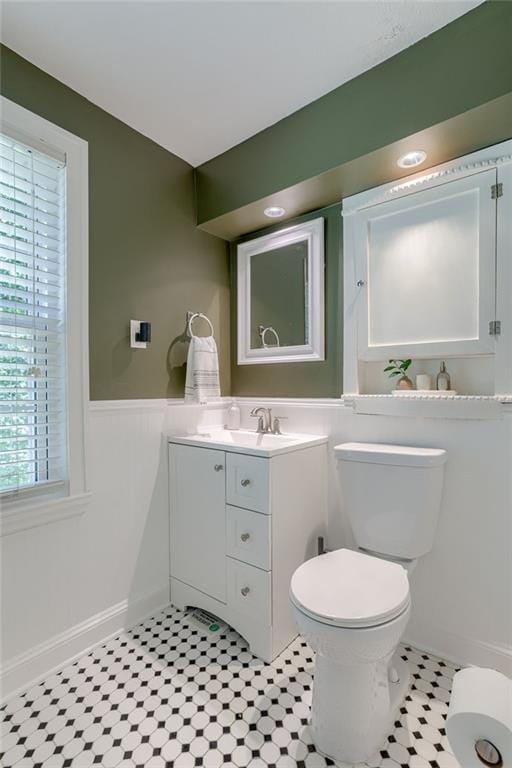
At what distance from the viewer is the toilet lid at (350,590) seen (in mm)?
1058

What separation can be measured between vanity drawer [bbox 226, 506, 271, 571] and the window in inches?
25.2

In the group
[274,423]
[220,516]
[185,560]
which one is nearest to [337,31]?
[274,423]

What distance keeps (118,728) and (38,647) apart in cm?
46

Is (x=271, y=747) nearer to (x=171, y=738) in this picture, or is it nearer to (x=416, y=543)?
(x=171, y=738)

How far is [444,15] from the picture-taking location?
1225 millimetres

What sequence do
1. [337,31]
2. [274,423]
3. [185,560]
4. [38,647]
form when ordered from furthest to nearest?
[274,423] < [185,560] < [38,647] < [337,31]

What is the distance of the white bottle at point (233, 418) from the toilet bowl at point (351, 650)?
111 cm

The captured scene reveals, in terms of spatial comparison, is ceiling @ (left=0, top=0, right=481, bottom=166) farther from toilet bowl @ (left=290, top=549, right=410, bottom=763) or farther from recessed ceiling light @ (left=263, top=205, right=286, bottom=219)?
toilet bowl @ (left=290, top=549, right=410, bottom=763)

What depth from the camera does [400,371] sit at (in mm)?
1714

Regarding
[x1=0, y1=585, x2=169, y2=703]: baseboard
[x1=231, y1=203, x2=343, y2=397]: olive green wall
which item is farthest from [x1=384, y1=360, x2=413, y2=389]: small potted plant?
[x1=0, y1=585, x2=169, y2=703]: baseboard

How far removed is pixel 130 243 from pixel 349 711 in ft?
6.53

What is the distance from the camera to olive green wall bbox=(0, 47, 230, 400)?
1.54 metres

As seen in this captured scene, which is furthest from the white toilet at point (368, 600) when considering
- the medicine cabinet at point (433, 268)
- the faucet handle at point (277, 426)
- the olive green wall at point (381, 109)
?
the olive green wall at point (381, 109)

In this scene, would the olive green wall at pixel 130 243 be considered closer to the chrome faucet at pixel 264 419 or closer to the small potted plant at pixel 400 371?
the chrome faucet at pixel 264 419
